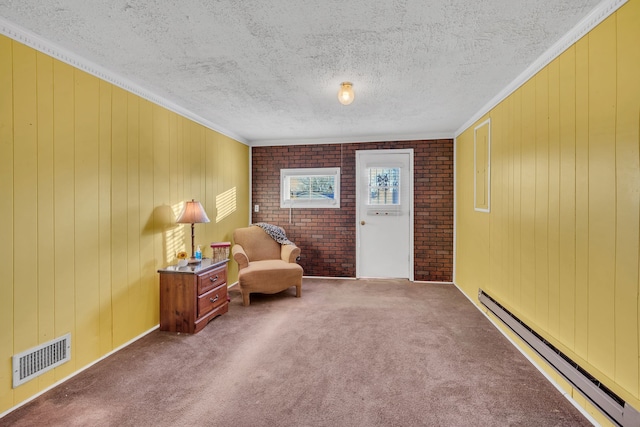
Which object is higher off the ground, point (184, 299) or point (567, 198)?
point (567, 198)

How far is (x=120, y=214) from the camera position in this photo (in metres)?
2.61

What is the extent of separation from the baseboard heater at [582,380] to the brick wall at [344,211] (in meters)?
2.29

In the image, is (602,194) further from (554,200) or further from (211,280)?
(211,280)

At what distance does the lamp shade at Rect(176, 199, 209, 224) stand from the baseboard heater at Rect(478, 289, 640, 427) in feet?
10.1

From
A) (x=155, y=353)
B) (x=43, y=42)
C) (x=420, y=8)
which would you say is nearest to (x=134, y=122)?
(x=43, y=42)

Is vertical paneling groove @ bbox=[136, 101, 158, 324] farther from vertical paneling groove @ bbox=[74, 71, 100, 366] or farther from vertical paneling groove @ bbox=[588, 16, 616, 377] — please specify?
vertical paneling groove @ bbox=[588, 16, 616, 377]

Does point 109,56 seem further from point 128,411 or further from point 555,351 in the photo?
point 555,351

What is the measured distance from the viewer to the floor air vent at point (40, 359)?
1.83 metres

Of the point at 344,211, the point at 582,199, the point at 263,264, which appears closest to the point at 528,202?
the point at 582,199

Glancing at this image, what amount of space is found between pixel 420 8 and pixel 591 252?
1700 mm

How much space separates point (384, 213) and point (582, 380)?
3410 millimetres

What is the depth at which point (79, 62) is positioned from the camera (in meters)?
2.21

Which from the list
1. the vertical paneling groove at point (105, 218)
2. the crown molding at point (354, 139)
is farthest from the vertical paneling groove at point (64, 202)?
the crown molding at point (354, 139)

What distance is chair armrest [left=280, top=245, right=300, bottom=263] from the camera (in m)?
4.17
